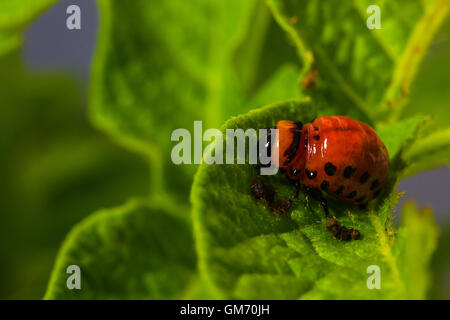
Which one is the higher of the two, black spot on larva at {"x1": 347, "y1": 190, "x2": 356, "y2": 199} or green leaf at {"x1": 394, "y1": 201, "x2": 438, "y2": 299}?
black spot on larva at {"x1": 347, "y1": 190, "x2": 356, "y2": 199}

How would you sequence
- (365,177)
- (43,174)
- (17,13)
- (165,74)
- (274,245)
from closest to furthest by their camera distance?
(274,245) → (365,177) → (17,13) → (165,74) → (43,174)

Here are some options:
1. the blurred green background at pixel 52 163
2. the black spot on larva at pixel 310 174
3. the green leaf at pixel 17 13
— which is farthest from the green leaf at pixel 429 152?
the green leaf at pixel 17 13

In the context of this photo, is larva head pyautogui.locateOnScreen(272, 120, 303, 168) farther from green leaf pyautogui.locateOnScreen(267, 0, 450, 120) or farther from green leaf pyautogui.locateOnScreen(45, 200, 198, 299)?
green leaf pyautogui.locateOnScreen(45, 200, 198, 299)

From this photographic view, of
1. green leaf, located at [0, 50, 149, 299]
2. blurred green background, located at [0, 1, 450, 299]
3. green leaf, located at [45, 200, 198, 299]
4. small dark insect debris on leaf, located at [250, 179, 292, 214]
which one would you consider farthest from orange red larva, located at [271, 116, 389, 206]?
green leaf, located at [0, 50, 149, 299]

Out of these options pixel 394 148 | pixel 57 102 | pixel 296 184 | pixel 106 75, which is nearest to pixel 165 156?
pixel 106 75

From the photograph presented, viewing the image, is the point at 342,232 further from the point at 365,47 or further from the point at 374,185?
the point at 365,47

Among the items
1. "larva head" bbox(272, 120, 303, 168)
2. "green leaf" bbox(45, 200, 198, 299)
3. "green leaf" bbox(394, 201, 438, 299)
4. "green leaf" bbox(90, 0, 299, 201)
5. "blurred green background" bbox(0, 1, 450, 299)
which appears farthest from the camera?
"blurred green background" bbox(0, 1, 450, 299)

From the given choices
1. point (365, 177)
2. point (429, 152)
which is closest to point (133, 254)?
point (365, 177)

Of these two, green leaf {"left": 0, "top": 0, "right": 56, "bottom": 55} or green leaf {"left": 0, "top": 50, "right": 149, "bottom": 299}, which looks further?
green leaf {"left": 0, "top": 50, "right": 149, "bottom": 299}
